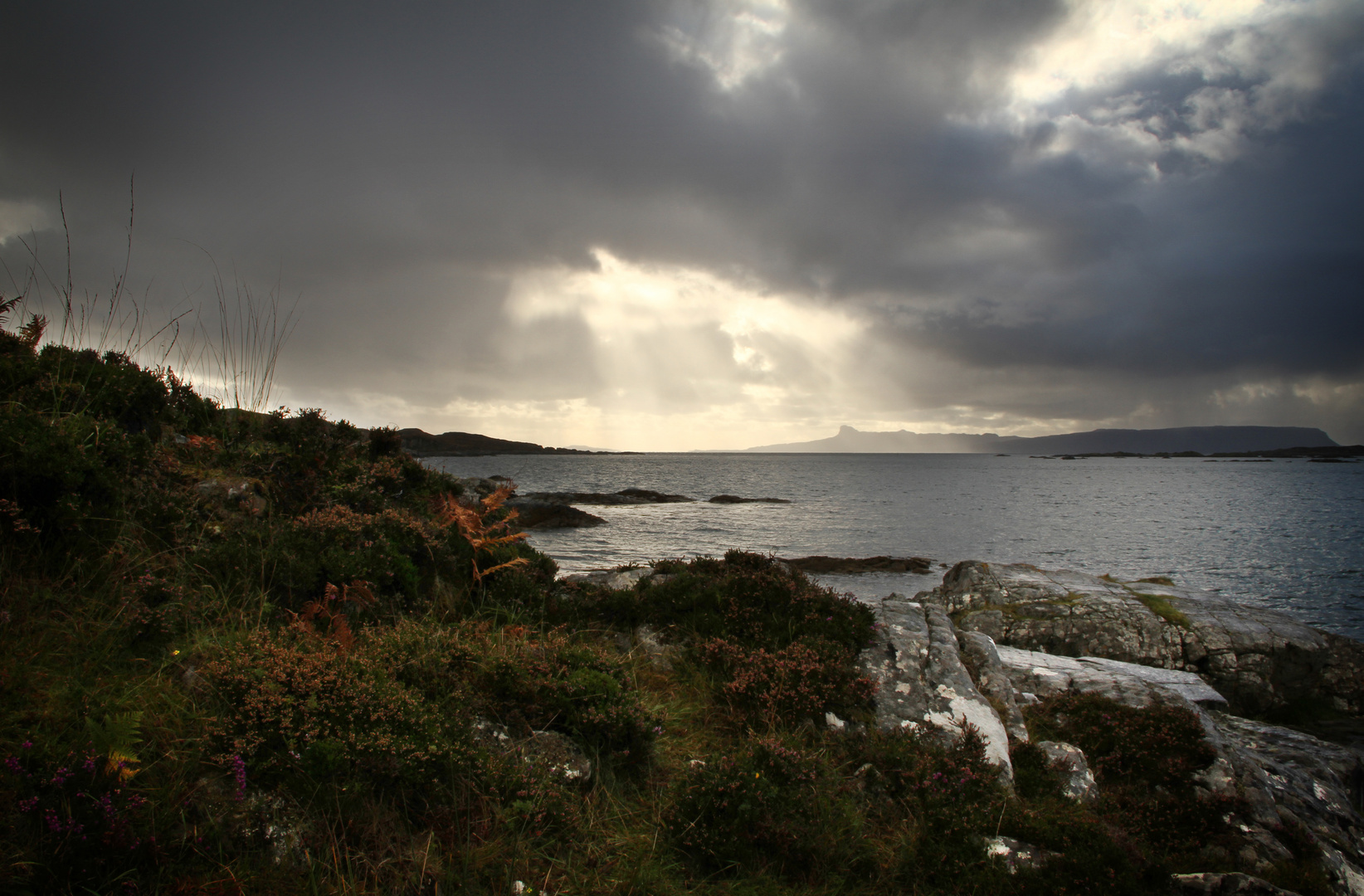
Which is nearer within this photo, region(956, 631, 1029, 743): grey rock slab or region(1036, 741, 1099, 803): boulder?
region(1036, 741, 1099, 803): boulder

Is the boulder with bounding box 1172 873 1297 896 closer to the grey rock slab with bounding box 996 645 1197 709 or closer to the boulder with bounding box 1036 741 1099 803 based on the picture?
the boulder with bounding box 1036 741 1099 803

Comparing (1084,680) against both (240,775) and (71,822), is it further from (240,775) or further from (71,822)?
(71,822)

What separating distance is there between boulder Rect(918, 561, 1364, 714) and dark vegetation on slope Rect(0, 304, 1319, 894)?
6.65m

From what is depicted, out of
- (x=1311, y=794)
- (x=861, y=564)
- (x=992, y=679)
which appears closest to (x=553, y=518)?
(x=861, y=564)

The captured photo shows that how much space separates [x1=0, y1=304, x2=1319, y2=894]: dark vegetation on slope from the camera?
11.4 ft

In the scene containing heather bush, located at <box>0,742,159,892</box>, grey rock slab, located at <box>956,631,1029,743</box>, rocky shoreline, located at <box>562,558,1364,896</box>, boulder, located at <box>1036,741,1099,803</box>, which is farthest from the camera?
grey rock slab, located at <box>956,631,1029,743</box>

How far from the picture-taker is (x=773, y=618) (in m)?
7.75

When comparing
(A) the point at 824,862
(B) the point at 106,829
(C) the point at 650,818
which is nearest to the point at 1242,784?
(A) the point at 824,862

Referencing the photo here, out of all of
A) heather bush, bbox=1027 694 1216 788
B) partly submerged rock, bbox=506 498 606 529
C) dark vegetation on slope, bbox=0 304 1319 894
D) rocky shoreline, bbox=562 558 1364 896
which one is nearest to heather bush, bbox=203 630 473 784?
dark vegetation on slope, bbox=0 304 1319 894

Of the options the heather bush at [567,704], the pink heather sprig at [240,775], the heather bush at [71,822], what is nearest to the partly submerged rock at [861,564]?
the heather bush at [567,704]

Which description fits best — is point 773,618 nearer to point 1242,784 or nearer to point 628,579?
point 628,579

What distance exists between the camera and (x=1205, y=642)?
42.3 ft

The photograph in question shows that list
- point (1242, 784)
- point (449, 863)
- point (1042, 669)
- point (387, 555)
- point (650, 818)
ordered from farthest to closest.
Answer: point (1042, 669), point (387, 555), point (1242, 784), point (650, 818), point (449, 863)

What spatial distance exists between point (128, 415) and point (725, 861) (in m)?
8.92
